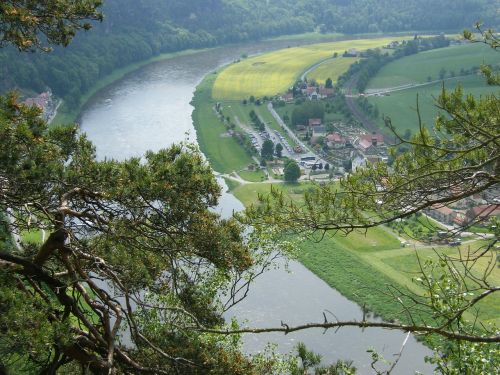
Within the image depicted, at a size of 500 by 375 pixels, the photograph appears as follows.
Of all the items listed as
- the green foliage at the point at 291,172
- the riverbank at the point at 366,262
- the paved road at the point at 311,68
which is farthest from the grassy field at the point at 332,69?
the riverbank at the point at 366,262

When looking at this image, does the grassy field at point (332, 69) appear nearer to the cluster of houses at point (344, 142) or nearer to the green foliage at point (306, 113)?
the green foliage at point (306, 113)

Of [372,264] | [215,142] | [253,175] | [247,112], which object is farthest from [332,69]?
[372,264]

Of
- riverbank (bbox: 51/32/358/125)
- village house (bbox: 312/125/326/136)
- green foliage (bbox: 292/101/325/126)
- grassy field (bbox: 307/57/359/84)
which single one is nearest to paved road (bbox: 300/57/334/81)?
grassy field (bbox: 307/57/359/84)

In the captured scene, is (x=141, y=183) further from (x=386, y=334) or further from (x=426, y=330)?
(x=386, y=334)

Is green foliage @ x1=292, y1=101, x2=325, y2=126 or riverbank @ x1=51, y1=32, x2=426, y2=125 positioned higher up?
riverbank @ x1=51, y1=32, x2=426, y2=125

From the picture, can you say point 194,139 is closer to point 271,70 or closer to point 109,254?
point 271,70

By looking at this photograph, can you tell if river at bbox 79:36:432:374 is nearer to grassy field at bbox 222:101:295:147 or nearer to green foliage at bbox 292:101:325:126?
grassy field at bbox 222:101:295:147

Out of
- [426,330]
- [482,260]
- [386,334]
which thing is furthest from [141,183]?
[482,260]
